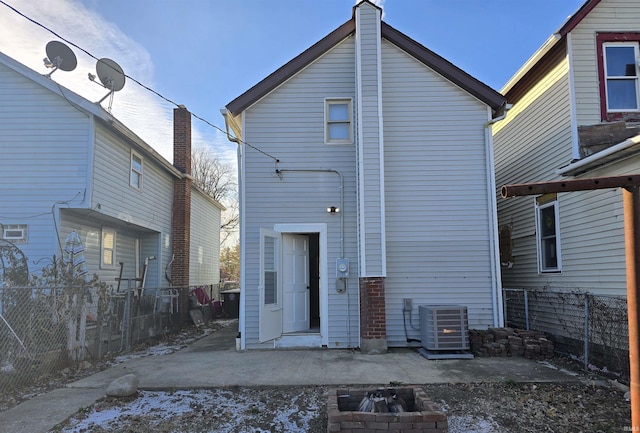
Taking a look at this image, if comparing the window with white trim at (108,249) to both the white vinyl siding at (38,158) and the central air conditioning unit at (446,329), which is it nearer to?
the white vinyl siding at (38,158)

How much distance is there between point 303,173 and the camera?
344 inches

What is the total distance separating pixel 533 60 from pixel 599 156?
3.36 meters

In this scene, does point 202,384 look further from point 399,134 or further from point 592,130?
point 592,130

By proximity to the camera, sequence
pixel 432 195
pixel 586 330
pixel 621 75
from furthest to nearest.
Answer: pixel 432 195
pixel 621 75
pixel 586 330

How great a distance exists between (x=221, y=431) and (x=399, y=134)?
6.53 meters

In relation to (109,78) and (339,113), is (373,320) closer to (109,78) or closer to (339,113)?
(339,113)

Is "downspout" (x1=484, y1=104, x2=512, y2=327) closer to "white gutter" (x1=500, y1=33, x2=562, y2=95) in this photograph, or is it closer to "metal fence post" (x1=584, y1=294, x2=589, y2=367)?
"white gutter" (x1=500, y1=33, x2=562, y2=95)

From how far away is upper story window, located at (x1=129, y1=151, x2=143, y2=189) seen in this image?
1152 cm

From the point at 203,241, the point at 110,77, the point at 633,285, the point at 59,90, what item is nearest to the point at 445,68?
the point at 633,285

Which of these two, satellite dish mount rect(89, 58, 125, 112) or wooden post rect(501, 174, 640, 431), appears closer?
wooden post rect(501, 174, 640, 431)

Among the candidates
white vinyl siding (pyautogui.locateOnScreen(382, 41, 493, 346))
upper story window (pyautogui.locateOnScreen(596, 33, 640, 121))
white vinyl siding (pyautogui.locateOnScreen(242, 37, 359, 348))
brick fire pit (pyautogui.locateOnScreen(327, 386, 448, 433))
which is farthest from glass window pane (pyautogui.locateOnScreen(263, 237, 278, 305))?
upper story window (pyautogui.locateOnScreen(596, 33, 640, 121))

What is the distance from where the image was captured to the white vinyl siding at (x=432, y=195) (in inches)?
333

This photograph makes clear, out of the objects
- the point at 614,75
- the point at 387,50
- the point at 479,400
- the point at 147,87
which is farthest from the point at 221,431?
the point at 614,75

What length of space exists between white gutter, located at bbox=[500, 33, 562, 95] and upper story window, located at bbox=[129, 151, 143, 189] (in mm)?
9904
